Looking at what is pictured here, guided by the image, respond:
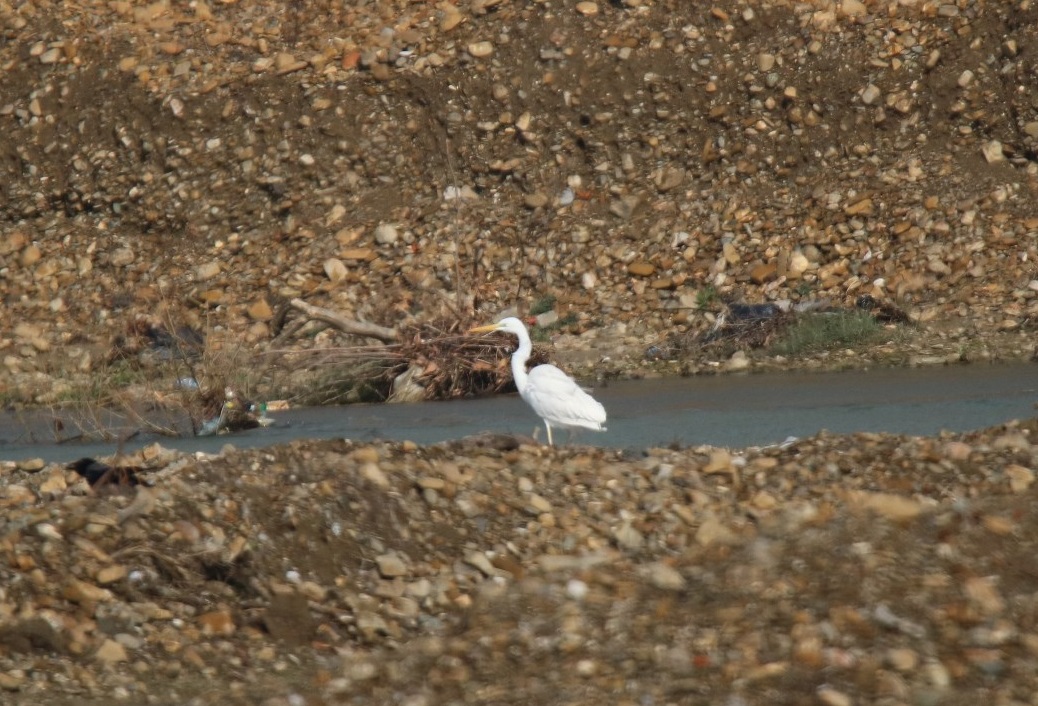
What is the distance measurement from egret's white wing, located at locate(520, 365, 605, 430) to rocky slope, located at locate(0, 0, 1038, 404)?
440 cm

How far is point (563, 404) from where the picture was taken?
10164mm

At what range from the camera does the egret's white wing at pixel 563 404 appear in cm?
1014

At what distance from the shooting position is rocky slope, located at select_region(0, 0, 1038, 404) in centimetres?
1670

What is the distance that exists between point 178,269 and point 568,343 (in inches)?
223

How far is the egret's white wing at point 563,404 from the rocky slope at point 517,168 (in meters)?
4.40

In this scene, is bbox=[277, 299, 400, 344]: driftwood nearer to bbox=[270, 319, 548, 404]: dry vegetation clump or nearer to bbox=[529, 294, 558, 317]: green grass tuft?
bbox=[270, 319, 548, 404]: dry vegetation clump

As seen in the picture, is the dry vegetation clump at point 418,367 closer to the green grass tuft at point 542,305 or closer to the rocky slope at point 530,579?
the green grass tuft at point 542,305

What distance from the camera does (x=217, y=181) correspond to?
66.5 feet

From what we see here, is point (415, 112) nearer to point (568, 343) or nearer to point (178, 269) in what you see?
point (178, 269)

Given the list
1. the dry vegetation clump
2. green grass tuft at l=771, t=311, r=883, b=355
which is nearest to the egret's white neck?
the dry vegetation clump

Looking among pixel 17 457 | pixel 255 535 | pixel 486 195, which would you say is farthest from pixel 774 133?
pixel 255 535

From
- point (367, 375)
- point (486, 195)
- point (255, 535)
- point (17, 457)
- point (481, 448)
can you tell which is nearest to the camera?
point (255, 535)

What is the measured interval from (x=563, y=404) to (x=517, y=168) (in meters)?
9.41

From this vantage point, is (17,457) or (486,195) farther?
(486,195)
